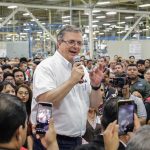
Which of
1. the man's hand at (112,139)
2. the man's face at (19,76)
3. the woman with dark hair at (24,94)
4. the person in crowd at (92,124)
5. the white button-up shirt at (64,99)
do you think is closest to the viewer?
the man's hand at (112,139)

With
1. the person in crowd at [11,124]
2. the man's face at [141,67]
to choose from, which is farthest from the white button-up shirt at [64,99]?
the man's face at [141,67]

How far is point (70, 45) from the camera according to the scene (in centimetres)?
305

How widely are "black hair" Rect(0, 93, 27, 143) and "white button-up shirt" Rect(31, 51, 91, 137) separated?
112 cm

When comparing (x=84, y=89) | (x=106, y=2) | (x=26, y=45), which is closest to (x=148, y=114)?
(x=84, y=89)

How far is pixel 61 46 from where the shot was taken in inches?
123

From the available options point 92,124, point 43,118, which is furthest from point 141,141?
point 92,124

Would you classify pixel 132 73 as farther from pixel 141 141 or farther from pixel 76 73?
pixel 141 141

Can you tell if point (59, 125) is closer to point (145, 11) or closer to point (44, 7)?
point (44, 7)

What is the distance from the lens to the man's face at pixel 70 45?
3.05 meters

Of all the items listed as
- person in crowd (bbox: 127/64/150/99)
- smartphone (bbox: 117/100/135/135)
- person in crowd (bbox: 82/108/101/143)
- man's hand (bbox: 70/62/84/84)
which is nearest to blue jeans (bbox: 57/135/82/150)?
man's hand (bbox: 70/62/84/84)

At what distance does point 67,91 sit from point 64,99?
0.56 feet

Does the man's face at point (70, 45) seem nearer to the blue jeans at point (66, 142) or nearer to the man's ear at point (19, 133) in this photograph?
the blue jeans at point (66, 142)

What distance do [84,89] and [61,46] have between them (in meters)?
0.41

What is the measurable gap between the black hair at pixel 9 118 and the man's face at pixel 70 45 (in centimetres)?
133
